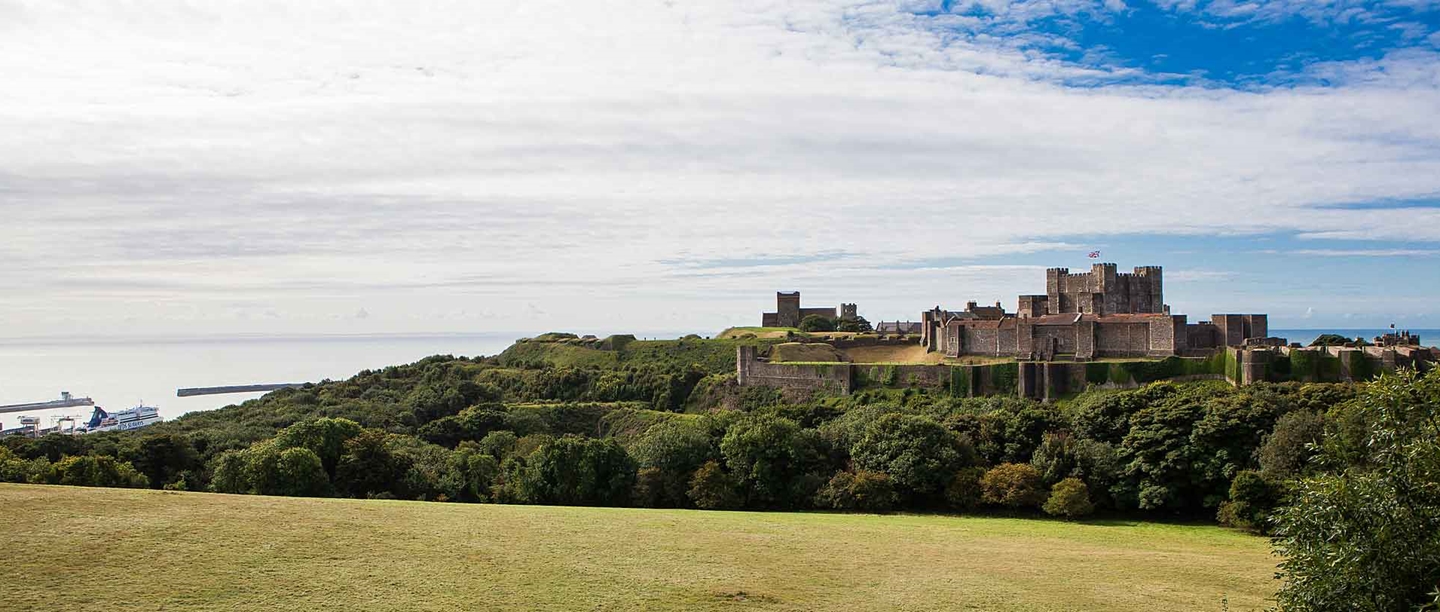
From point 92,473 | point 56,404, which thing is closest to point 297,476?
point 92,473

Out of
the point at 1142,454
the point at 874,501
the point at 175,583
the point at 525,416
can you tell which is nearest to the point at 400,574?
the point at 175,583

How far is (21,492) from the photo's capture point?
983 inches

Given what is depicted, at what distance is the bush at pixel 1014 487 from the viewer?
39.8m

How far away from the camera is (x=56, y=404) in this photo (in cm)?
13450

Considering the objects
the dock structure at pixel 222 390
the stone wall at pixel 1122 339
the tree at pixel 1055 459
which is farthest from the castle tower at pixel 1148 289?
the dock structure at pixel 222 390

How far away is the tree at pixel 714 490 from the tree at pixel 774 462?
91 cm

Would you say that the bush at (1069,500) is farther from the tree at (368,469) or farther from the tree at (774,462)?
the tree at (368,469)

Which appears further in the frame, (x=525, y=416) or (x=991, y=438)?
(x=525, y=416)

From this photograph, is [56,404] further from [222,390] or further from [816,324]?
[816,324]

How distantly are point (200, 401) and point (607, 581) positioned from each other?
481ft

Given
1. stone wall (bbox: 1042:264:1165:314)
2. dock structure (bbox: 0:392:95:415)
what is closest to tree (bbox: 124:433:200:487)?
stone wall (bbox: 1042:264:1165:314)

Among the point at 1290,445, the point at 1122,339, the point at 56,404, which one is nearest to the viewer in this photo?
the point at 1290,445

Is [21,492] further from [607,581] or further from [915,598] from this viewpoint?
[915,598]

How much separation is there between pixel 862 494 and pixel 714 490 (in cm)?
630
